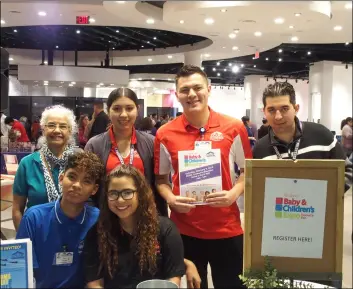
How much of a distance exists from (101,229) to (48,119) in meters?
0.87

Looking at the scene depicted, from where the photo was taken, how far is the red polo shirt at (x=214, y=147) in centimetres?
186

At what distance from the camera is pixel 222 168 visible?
183 centimetres

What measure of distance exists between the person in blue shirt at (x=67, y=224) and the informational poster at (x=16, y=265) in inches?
17.0

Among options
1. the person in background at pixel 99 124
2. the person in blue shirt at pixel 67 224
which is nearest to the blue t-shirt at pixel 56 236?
the person in blue shirt at pixel 67 224

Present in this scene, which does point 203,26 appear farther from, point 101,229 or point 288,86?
point 101,229

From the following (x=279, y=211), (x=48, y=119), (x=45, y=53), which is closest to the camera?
(x=279, y=211)

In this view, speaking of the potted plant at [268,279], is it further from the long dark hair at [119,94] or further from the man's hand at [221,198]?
the long dark hair at [119,94]

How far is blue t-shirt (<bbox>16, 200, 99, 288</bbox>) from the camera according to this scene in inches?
59.4

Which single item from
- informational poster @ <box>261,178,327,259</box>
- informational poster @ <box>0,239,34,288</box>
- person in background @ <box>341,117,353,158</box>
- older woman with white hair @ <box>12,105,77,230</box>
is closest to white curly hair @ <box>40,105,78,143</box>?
older woman with white hair @ <box>12,105,77,230</box>

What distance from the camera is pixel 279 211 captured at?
1186 millimetres

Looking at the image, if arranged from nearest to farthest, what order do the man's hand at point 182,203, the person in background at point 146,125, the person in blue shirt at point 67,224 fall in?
the person in blue shirt at point 67,224 < the man's hand at point 182,203 < the person in background at point 146,125

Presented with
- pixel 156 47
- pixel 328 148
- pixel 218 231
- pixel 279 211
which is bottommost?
pixel 218 231

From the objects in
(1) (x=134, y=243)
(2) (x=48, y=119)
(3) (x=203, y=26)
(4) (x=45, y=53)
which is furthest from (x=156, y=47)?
(1) (x=134, y=243)

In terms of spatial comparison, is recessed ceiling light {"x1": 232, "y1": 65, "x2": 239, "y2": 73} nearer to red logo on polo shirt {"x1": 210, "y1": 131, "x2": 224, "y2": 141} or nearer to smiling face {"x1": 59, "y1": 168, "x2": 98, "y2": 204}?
red logo on polo shirt {"x1": 210, "y1": 131, "x2": 224, "y2": 141}
